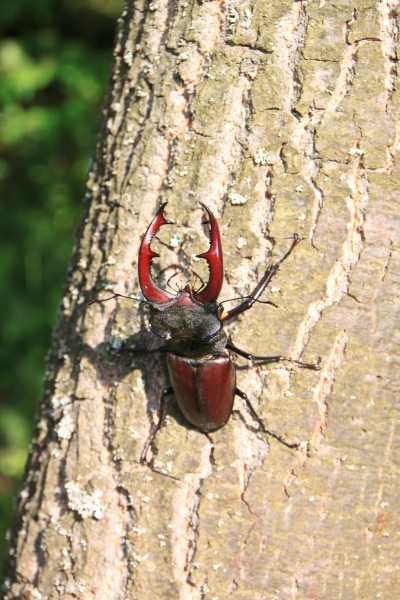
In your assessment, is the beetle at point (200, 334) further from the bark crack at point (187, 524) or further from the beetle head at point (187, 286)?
the bark crack at point (187, 524)

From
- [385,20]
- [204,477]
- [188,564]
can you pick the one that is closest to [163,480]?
[204,477]

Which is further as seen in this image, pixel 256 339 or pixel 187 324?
pixel 187 324

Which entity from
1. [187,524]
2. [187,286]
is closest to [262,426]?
[187,524]

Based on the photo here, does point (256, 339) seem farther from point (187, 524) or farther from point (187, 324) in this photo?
point (187, 524)

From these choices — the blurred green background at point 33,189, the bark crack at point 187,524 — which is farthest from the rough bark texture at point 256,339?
the blurred green background at point 33,189

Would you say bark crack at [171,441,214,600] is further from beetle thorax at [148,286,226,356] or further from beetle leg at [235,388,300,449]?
beetle thorax at [148,286,226,356]

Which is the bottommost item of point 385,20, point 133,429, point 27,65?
point 133,429

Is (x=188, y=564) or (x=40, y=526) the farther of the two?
(x=40, y=526)

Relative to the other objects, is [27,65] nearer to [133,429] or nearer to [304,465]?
[133,429]
